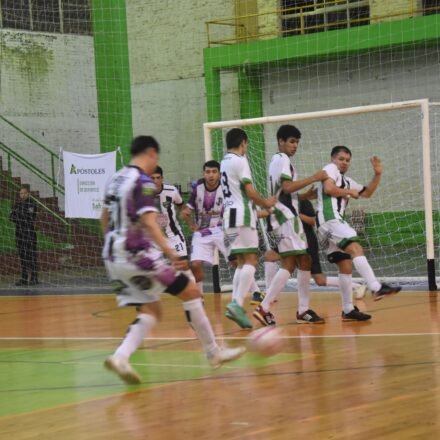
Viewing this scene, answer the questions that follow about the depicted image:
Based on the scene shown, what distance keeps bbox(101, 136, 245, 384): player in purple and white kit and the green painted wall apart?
52.7ft

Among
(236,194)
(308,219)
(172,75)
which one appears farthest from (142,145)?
(172,75)

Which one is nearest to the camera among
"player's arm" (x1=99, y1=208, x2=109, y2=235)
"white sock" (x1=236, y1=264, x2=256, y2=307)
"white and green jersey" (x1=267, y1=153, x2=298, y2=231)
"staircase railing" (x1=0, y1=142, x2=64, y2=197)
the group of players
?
the group of players

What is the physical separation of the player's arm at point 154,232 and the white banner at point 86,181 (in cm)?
1216

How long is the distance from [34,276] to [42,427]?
49.9 feet

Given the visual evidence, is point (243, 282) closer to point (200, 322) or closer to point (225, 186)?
point (225, 186)

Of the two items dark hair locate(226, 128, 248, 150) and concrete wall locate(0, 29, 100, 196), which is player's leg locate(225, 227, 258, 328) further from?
concrete wall locate(0, 29, 100, 196)

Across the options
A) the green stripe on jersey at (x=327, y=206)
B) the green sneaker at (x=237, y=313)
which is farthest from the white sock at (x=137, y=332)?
the green stripe on jersey at (x=327, y=206)

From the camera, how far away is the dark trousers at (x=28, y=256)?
68.7ft

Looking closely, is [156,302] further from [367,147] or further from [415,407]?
[367,147]

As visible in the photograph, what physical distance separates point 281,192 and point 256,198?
2.36 ft

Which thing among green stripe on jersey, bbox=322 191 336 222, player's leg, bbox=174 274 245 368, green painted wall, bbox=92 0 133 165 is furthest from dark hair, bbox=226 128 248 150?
green painted wall, bbox=92 0 133 165

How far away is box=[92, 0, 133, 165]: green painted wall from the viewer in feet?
79.4

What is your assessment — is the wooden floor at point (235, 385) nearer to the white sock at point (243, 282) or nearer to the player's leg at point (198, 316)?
the player's leg at point (198, 316)

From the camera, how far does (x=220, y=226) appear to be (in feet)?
43.7
